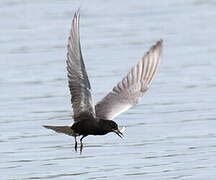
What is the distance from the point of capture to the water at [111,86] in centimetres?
1130

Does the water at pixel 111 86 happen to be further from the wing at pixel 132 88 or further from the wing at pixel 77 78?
the wing at pixel 77 78

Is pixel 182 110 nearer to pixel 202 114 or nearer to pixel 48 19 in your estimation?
pixel 202 114

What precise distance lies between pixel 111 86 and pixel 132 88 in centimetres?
431

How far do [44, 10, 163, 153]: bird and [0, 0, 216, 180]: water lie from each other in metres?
0.68

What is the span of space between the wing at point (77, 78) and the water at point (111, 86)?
1108 millimetres

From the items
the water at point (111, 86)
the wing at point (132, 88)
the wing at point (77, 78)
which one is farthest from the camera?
the water at point (111, 86)

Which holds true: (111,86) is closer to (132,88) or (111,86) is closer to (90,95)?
(132,88)

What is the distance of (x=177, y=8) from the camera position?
2078 cm

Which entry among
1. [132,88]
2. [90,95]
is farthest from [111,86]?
[90,95]

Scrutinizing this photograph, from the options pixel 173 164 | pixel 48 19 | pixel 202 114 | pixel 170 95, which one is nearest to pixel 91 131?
pixel 173 164

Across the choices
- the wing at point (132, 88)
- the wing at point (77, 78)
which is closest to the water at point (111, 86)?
the wing at point (132, 88)

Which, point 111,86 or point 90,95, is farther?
point 111,86

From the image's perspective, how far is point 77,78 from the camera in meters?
9.54

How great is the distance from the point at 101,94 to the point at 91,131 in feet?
14.8
